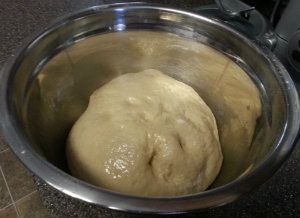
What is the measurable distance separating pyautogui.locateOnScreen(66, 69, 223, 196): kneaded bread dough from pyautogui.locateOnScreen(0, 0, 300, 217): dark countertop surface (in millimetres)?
114

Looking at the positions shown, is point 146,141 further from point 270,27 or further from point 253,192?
point 270,27

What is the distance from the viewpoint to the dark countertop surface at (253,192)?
2.08ft

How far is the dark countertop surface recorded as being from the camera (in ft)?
2.08

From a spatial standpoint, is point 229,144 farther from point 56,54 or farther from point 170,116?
point 56,54

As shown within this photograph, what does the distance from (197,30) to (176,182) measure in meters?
0.35

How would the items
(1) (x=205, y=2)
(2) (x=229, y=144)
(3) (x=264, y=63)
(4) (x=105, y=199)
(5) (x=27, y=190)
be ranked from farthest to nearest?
(5) (x=27, y=190), (1) (x=205, y=2), (2) (x=229, y=144), (3) (x=264, y=63), (4) (x=105, y=199)

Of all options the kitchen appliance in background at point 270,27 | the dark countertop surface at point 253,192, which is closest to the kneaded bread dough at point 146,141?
the dark countertop surface at point 253,192

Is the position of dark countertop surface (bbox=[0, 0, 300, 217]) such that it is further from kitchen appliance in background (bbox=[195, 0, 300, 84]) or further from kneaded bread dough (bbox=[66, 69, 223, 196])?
kitchen appliance in background (bbox=[195, 0, 300, 84])

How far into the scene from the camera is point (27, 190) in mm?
1274

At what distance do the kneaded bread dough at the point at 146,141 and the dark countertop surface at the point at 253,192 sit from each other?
0.37 feet

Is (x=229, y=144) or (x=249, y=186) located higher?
(x=249, y=186)

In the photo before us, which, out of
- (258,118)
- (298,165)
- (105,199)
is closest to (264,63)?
(258,118)

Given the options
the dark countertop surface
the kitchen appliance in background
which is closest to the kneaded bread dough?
the dark countertop surface

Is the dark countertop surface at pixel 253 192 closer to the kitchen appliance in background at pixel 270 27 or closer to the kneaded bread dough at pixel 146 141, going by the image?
the kneaded bread dough at pixel 146 141
